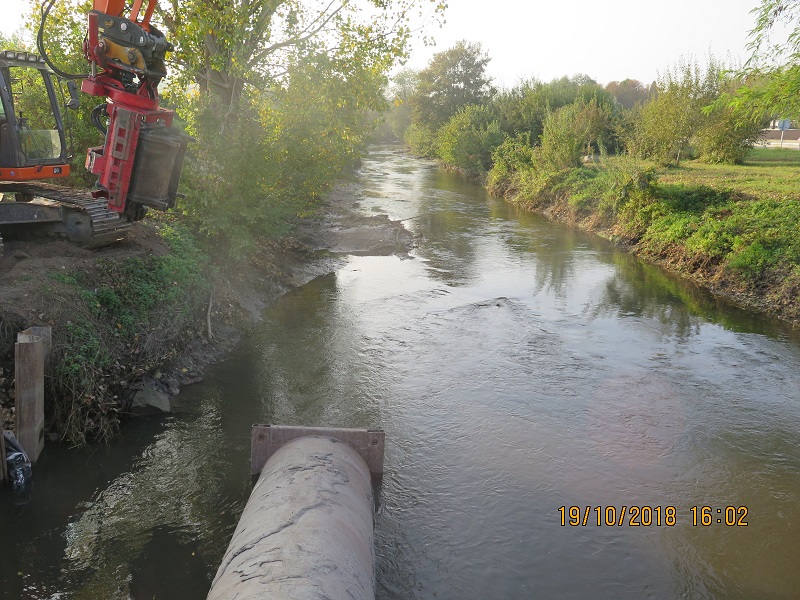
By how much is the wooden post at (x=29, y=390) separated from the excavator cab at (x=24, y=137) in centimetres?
429

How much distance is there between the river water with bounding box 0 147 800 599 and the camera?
652 cm

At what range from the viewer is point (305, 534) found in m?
4.21

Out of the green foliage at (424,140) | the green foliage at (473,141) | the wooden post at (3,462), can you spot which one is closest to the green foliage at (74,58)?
the wooden post at (3,462)

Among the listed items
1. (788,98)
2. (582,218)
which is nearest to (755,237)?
(788,98)

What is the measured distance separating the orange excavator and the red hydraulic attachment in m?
0.01

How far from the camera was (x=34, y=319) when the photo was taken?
8.57 m

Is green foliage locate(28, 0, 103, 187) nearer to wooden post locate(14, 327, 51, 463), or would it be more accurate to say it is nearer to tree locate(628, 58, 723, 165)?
wooden post locate(14, 327, 51, 463)

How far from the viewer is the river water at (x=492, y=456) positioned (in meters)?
6.52

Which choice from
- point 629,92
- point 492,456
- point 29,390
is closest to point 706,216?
point 492,456

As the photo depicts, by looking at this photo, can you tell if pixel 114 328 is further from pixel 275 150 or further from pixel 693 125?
pixel 693 125

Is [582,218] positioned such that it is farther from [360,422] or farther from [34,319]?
[34,319]

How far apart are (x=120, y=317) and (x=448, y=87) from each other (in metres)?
50.1

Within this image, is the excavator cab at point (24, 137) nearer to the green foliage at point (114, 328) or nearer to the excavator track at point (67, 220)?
the excavator track at point (67, 220)

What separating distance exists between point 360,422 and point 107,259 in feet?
16.2
